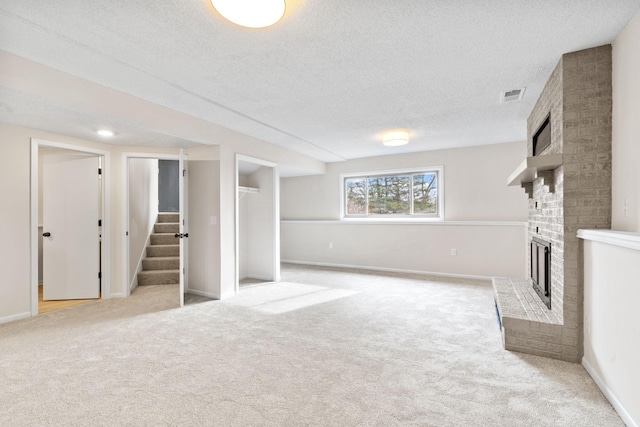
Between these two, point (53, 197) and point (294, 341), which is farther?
point (53, 197)

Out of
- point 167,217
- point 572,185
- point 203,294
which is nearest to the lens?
point 572,185

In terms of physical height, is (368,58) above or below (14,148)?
above

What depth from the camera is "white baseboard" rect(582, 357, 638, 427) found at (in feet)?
5.59

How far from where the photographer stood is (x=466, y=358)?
2527 millimetres

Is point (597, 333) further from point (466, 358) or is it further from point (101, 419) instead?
point (101, 419)

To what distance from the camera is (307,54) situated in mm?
2459

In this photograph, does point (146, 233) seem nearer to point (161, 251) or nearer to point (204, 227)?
point (161, 251)

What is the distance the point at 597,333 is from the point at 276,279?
437 centimetres

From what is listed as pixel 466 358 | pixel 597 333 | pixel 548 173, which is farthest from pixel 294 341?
pixel 548 173

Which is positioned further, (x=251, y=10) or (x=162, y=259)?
(x=162, y=259)

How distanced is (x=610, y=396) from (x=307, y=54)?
3.04 metres

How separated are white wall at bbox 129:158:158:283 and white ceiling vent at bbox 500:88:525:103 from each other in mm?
5326

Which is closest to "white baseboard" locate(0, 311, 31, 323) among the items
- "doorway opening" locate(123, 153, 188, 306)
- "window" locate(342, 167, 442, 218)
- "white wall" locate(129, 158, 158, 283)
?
"doorway opening" locate(123, 153, 188, 306)

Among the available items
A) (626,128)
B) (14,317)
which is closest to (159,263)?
(14,317)
